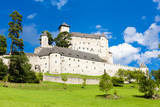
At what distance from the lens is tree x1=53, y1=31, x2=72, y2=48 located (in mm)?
81688

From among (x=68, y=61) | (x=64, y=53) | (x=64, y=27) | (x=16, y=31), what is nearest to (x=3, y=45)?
(x=16, y=31)

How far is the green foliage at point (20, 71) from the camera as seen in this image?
138 feet

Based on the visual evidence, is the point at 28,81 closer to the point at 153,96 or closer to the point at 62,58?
the point at 62,58

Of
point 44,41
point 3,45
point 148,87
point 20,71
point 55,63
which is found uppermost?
point 44,41

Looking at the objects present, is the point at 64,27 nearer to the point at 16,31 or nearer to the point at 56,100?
the point at 16,31

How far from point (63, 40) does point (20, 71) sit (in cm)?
3928

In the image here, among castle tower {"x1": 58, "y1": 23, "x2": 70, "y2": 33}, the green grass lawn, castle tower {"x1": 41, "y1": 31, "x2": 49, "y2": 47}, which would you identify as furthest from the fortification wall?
castle tower {"x1": 58, "y1": 23, "x2": 70, "y2": 33}

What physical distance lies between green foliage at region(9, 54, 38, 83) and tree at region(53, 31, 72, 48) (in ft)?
118

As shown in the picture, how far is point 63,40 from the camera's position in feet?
269

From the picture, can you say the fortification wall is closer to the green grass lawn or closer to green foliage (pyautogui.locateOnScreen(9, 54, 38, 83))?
green foliage (pyautogui.locateOnScreen(9, 54, 38, 83))

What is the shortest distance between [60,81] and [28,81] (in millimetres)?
10439

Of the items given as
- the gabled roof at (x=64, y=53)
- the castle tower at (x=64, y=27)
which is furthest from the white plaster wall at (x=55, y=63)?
the castle tower at (x=64, y=27)

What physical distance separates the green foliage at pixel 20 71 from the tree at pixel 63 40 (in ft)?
118

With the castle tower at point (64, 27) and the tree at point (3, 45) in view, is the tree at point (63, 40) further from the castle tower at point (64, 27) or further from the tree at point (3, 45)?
the tree at point (3, 45)
